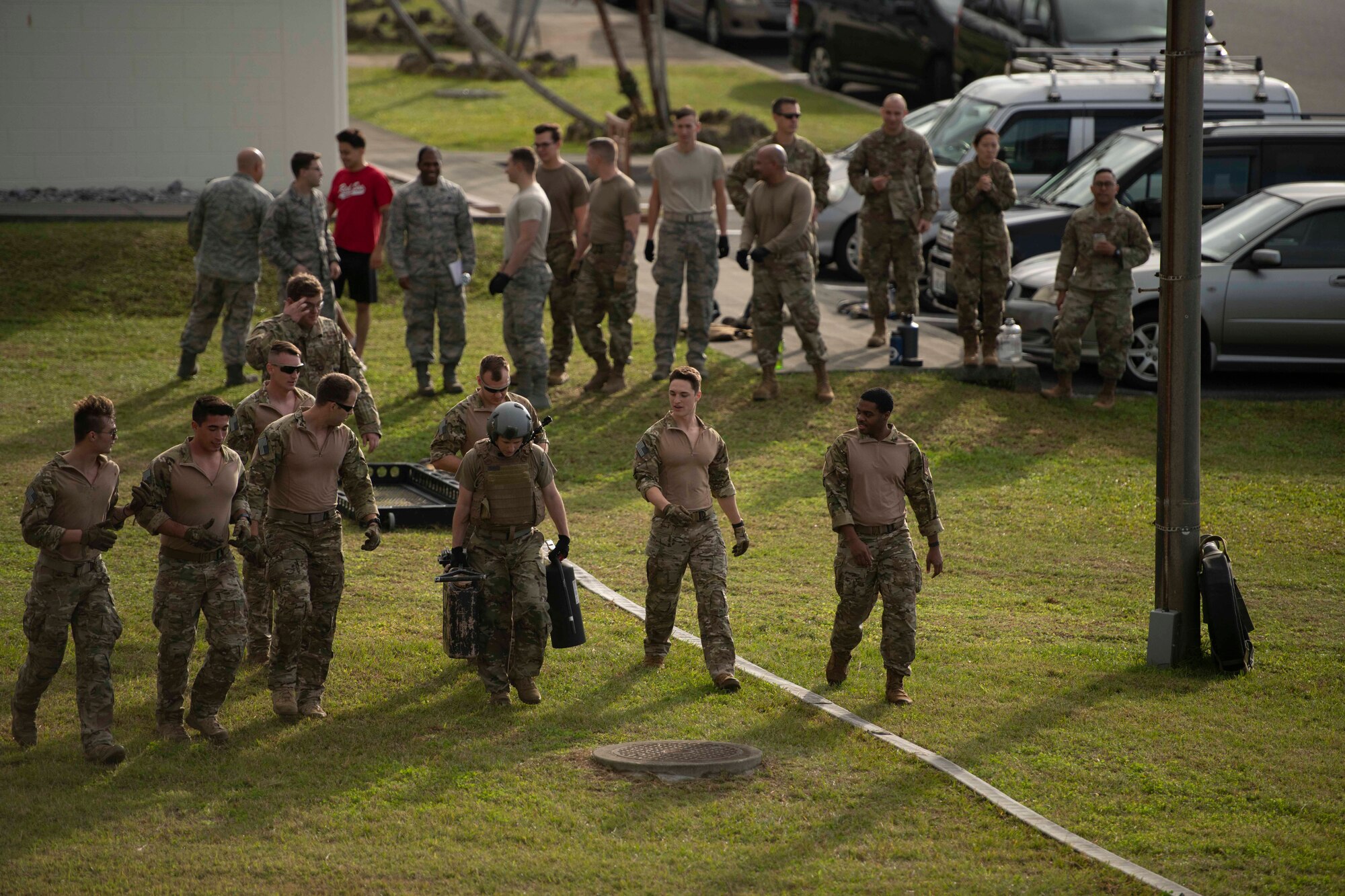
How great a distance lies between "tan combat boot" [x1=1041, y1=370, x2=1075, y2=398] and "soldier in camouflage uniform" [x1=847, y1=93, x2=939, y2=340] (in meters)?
1.68

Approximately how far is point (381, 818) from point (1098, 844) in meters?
3.11

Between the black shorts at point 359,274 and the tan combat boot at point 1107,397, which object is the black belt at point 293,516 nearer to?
the black shorts at point 359,274

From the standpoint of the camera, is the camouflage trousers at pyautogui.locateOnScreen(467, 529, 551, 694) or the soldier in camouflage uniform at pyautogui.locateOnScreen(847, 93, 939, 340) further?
the soldier in camouflage uniform at pyautogui.locateOnScreen(847, 93, 939, 340)

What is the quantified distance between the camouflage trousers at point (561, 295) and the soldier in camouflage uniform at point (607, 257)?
0.55 feet

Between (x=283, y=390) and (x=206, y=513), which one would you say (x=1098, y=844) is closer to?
(x=206, y=513)

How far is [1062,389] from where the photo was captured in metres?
14.8

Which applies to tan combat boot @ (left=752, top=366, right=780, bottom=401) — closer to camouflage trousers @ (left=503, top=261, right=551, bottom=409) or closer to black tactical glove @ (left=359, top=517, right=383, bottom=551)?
camouflage trousers @ (left=503, top=261, right=551, bottom=409)

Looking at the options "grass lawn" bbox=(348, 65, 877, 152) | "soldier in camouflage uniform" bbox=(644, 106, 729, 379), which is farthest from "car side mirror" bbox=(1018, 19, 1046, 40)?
"soldier in camouflage uniform" bbox=(644, 106, 729, 379)

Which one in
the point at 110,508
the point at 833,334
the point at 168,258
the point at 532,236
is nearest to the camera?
the point at 110,508

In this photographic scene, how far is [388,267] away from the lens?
754 inches

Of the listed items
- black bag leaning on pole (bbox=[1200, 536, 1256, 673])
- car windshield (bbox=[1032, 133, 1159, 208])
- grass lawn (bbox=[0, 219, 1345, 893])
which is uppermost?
car windshield (bbox=[1032, 133, 1159, 208])

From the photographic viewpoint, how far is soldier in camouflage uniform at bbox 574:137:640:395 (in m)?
14.1

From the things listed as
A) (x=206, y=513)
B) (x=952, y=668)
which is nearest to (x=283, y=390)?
(x=206, y=513)

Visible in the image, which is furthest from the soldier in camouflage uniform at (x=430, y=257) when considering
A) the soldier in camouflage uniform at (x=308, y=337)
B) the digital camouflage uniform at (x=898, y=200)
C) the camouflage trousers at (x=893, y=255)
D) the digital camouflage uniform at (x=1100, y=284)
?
the digital camouflage uniform at (x=1100, y=284)
